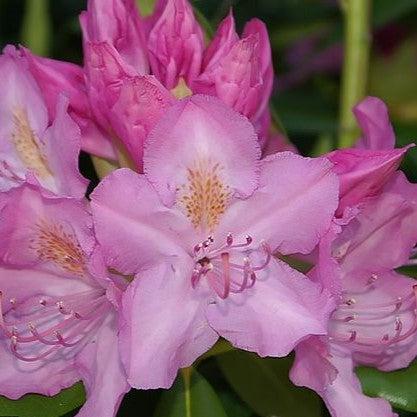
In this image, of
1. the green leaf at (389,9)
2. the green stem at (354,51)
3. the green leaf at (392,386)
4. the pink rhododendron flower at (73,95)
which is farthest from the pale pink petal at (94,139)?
the green leaf at (389,9)

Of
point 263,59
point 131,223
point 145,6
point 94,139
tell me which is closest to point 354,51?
point 145,6

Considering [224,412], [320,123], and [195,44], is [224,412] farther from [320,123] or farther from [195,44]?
[320,123]

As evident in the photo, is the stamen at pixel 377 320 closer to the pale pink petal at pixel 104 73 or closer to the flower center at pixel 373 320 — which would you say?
the flower center at pixel 373 320

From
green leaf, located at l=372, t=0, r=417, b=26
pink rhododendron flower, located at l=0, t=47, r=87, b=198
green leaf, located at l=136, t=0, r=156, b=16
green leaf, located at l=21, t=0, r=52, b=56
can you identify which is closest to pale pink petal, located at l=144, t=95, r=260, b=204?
pink rhododendron flower, located at l=0, t=47, r=87, b=198

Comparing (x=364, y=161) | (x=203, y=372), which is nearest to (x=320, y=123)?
(x=203, y=372)

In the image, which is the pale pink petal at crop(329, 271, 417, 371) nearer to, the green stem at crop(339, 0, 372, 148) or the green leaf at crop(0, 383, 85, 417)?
the green leaf at crop(0, 383, 85, 417)

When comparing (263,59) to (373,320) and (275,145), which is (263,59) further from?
(373,320)

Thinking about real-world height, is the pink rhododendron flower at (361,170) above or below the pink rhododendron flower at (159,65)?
below

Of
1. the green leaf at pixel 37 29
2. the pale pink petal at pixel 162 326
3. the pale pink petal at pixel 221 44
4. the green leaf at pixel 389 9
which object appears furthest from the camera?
the green leaf at pixel 389 9
